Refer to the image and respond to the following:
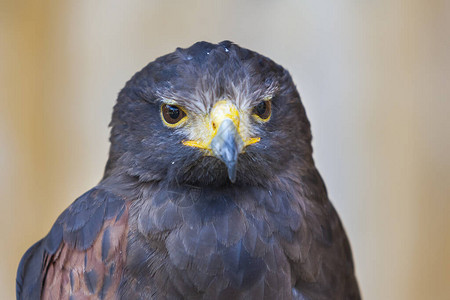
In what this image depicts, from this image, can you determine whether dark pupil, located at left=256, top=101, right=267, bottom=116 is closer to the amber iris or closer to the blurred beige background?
the amber iris

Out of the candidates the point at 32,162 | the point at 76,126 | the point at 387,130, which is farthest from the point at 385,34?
the point at 32,162

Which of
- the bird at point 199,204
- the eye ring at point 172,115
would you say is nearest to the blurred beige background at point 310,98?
the bird at point 199,204

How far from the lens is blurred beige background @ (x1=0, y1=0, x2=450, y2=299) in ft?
11.1

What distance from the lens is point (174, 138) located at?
2.03 metres

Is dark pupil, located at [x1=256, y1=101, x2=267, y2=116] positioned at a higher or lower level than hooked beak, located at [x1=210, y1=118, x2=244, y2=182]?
higher

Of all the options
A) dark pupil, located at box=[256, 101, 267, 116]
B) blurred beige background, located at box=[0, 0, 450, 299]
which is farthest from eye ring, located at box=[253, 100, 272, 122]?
blurred beige background, located at box=[0, 0, 450, 299]

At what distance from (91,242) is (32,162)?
5.38 feet

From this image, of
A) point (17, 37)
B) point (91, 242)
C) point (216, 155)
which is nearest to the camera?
point (216, 155)

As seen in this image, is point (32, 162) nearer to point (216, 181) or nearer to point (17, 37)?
point (17, 37)

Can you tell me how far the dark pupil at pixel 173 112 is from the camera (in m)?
2.04

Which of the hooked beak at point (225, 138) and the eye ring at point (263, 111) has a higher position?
the eye ring at point (263, 111)

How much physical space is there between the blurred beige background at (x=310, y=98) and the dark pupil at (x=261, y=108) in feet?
4.50

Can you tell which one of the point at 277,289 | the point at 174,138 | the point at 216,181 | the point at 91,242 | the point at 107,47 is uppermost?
the point at 107,47

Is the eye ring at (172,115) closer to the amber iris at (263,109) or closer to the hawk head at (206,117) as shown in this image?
the hawk head at (206,117)
